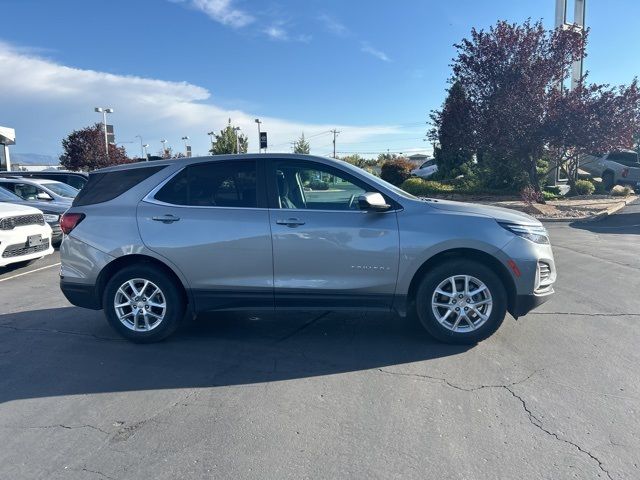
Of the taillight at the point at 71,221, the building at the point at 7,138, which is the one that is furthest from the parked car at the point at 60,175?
the building at the point at 7,138

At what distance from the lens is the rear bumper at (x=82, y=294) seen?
5.06m

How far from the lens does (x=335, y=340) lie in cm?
505

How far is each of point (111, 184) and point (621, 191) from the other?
24.1 metres

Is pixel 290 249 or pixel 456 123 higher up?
pixel 456 123

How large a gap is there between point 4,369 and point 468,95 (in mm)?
17490

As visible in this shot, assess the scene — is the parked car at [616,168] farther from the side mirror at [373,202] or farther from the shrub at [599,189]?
the side mirror at [373,202]

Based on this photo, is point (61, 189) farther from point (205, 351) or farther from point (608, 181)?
point (608, 181)

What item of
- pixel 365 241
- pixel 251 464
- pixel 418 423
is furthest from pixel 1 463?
pixel 365 241

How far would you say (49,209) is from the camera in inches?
452

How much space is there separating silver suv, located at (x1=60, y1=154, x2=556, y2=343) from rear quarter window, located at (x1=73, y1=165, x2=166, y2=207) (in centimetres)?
3

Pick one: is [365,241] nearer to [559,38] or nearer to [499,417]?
[499,417]

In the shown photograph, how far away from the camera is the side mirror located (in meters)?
4.59

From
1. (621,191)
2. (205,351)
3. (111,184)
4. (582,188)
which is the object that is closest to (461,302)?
(205,351)

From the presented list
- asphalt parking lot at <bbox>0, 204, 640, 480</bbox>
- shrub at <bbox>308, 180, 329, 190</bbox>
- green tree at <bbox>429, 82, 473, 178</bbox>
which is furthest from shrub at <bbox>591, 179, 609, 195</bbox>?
shrub at <bbox>308, 180, 329, 190</bbox>
